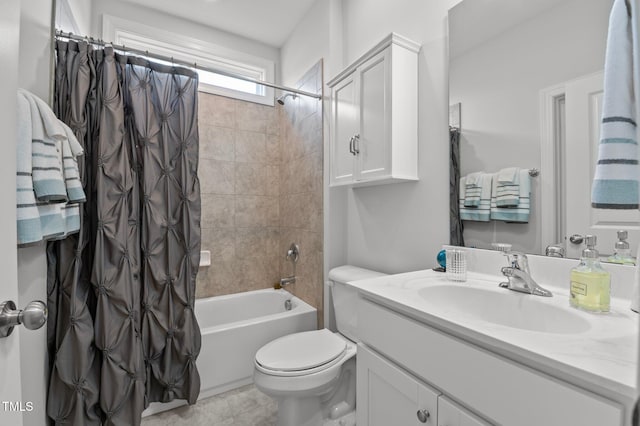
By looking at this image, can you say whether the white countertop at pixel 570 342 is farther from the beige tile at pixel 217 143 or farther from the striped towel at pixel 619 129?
the beige tile at pixel 217 143

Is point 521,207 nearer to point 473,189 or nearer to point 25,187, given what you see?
point 473,189

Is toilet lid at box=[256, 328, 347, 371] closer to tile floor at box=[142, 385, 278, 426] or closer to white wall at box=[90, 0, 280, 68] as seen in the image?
tile floor at box=[142, 385, 278, 426]

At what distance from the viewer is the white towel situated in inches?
42.0

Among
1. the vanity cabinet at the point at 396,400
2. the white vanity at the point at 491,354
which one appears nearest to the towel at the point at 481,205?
the white vanity at the point at 491,354

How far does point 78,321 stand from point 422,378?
147 centimetres

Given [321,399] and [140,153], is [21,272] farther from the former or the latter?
[321,399]

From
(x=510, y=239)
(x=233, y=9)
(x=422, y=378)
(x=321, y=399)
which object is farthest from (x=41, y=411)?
(x=233, y=9)

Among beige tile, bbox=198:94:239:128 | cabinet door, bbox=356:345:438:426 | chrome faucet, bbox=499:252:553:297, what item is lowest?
cabinet door, bbox=356:345:438:426

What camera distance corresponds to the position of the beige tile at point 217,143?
243 centimetres

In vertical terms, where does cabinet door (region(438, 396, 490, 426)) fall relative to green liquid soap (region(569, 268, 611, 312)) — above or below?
below

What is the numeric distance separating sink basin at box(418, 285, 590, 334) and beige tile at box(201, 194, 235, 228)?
195 centimetres

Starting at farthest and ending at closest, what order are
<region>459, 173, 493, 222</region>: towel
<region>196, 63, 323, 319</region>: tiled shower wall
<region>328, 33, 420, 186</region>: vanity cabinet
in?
<region>196, 63, 323, 319</region>: tiled shower wall
<region>328, 33, 420, 186</region>: vanity cabinet
<region>459, 173, 493, 222</region>: towel

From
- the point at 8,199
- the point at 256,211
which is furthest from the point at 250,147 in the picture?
the point at 8,199

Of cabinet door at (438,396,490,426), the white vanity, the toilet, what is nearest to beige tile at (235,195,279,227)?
the toilet
